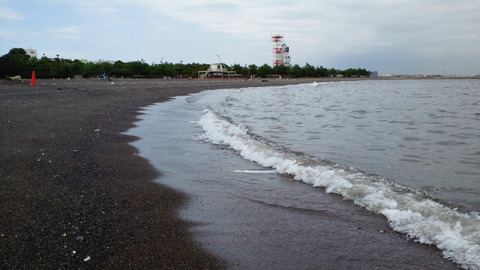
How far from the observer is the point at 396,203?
13.8 ft

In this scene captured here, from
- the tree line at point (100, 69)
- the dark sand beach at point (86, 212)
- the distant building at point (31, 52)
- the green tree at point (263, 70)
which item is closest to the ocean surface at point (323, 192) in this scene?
the dark sand beach at point (86, 212)

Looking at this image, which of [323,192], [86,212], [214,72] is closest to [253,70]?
[214,72]

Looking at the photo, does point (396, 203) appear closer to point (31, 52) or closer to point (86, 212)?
point (86, 212)

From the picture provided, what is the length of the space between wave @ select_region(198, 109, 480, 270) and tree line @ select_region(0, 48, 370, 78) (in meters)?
48.2

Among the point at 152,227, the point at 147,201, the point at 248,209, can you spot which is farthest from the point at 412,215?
the point at 147,201

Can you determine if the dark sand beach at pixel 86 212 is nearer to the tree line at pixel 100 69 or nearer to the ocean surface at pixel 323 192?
the ocean surface at pixel 323 192

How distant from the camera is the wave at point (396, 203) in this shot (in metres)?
3.20

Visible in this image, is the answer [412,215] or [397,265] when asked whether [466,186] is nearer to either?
[412,215]

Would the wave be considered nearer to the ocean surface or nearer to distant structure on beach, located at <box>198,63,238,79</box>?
the ocean surface

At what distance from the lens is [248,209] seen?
421 centimetres

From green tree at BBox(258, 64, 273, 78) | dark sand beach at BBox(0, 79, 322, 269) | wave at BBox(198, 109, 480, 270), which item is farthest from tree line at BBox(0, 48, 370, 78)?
wave at BBox(198, 109, 480, 270)

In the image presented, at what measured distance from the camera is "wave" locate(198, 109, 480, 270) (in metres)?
3.20

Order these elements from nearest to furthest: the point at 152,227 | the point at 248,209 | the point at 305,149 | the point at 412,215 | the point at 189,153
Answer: the point at 152,227 < the point at 412,215 < the point at 248,209 < the point at 189,153 < the point at 305,149

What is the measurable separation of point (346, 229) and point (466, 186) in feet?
8.89
